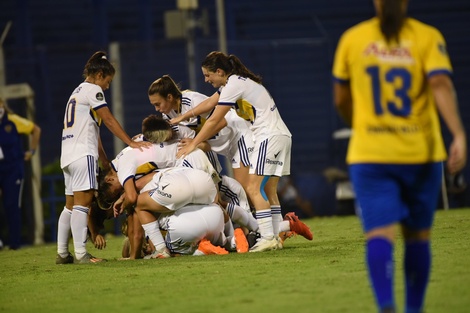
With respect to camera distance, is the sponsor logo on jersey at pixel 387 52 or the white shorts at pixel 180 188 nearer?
the sponsor logo on jersey at pixel 387 52

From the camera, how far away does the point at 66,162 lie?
9.56 meters

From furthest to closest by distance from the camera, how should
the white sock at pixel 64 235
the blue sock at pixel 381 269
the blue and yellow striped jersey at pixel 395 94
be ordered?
the white sock at pixel 64 235, the blue and yellow striped jersey at pixel 395 94, the blue sock at pixel 381 269

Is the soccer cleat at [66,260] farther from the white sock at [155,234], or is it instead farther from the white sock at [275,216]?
the white sock at [275,216]

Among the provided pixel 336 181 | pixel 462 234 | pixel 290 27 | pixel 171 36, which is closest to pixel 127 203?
pixel 462 234

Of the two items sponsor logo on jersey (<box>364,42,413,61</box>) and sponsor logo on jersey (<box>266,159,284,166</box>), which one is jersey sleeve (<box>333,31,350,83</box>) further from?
sponsor logo on jersey (<box>266,159,284,166</box>)

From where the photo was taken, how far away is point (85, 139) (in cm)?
950

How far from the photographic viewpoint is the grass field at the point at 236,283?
19.4 feet

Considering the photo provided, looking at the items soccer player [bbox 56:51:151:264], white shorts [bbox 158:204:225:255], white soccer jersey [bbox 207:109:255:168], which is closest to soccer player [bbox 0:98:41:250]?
white soccer jersey [bbox 207:109:255:168]

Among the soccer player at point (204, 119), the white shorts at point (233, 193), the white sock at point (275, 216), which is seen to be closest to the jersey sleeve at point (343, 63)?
the soccer player at point (204, 119)

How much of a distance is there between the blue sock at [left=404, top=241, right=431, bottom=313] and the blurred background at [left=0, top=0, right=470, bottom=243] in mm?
10170

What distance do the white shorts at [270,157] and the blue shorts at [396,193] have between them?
4.41m

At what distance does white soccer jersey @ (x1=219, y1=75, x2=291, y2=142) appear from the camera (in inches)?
Result: 371

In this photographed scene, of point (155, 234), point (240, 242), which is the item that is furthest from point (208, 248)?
point (155, 234)

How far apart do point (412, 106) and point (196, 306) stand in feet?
6.25
